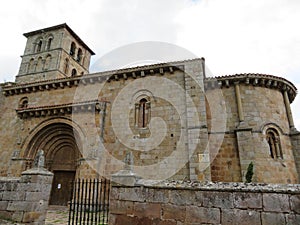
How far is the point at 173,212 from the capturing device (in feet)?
13.0

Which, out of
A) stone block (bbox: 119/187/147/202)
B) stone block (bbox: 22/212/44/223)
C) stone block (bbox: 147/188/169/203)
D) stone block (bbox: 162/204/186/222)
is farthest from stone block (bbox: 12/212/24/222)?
stone block (bbox: 162/204/186/222)

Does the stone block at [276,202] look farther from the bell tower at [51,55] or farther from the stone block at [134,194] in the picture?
the bell tower at [51,55]

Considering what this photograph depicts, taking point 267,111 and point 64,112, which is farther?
point 64,112

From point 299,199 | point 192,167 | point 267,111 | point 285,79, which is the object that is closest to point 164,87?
point 192,167

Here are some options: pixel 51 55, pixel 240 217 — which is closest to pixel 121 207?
pixel 240 217

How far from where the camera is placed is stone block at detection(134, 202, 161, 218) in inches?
161

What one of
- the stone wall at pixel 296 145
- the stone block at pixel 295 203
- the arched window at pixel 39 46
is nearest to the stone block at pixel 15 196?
the stone block at pixel 295 203

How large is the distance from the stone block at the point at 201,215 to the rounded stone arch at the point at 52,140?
8140 mm

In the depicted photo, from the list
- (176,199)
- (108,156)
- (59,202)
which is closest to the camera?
(176,199)

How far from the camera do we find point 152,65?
10.9 metres

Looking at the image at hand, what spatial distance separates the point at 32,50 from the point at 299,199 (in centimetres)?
2565

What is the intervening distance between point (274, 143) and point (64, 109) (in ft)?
35.9

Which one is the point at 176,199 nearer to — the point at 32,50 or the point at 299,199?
the point at 299,199

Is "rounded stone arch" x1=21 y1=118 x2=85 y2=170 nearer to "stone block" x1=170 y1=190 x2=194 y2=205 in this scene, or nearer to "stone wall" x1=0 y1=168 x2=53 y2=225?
"stone wall" x1=0 y1=168 x2=53 y2=225
